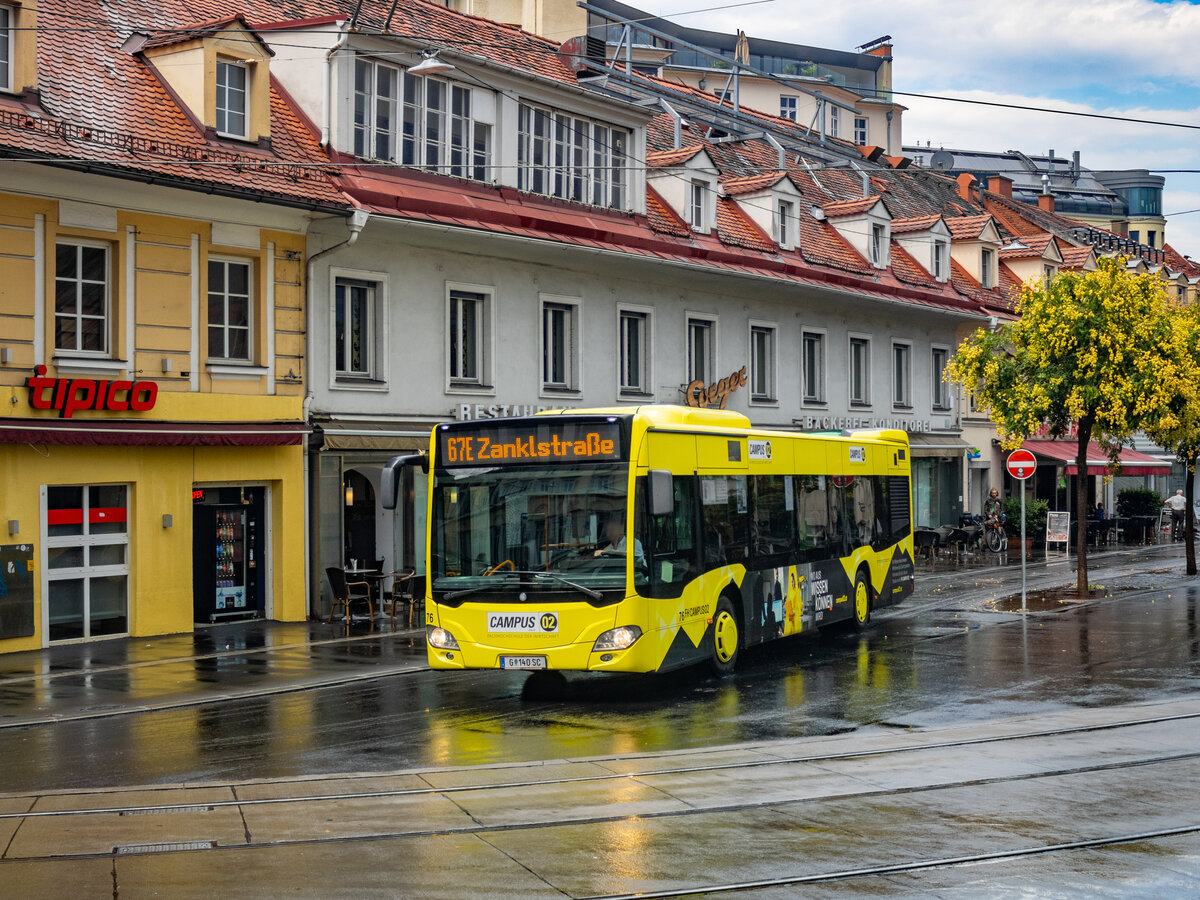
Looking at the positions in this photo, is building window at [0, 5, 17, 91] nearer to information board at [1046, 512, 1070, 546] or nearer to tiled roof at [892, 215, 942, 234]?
tiled roof at [892, 215, 942, 234]

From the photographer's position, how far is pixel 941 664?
57.5ft

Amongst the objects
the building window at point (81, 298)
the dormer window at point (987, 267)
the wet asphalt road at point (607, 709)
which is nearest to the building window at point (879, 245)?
the dormer window at point (987, 267)

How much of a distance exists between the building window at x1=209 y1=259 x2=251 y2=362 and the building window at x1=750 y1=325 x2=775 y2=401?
585 inches

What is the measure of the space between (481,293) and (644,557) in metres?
12.9

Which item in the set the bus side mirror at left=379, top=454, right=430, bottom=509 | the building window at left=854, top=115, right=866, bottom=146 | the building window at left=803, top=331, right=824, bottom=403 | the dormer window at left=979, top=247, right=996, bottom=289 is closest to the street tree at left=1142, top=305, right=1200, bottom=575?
the building window at left=803, top=331, right=824, bottom=403

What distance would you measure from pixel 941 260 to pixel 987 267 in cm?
434

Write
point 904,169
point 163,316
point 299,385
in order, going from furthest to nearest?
point 904,169
point 299,385
point 163,316

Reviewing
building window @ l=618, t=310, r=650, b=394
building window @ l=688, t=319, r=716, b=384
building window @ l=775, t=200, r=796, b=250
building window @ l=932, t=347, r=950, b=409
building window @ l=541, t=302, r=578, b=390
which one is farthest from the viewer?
building window @ l=932, t=347, r=950, b=409

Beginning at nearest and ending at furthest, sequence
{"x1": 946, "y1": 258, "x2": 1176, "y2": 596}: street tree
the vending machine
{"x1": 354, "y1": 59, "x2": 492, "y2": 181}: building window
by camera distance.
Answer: the vending machine, {"x1": 354, "y1": 59, "x2": 492, "y2": 181}: building window, {"x1": 946, "y1": 258, "x2": 1176, "y2": 596}: street tree

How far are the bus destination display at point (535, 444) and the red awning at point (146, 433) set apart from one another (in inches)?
278

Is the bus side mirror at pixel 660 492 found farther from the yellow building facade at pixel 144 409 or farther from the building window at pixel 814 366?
the building window at pixel 814 366

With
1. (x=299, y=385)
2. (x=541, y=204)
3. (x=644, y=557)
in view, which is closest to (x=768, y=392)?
(x=541, y=204)

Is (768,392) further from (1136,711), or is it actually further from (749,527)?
(1136,711)

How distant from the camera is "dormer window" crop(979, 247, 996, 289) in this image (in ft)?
148
